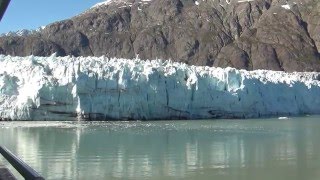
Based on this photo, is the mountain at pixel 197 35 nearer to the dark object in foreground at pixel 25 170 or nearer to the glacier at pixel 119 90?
the glacier at pixel 119 90

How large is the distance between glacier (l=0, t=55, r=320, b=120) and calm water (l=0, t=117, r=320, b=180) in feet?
31.4

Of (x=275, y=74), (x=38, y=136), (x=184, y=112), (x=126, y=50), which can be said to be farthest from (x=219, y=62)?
(x=38, y=136)

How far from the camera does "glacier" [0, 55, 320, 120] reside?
32344 mm

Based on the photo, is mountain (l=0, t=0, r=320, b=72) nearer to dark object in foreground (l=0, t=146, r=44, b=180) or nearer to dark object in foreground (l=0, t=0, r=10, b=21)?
dark object in foreground (l=0, t=146, r=44, b=180)

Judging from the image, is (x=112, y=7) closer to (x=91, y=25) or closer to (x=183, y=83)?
(x=91, y=25)

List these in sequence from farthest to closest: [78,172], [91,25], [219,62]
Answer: [91,25], [219,62], [78,172]

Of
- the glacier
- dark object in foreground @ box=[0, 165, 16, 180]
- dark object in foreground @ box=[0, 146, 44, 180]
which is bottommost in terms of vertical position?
dark object in foreground @ box=[0, 165, 16, 180]

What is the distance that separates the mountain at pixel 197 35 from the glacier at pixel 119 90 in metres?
78.2

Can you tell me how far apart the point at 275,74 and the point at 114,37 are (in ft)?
294

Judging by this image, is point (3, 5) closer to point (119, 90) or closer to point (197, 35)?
point (119, 90)

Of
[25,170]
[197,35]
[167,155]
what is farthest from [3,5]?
[197,35]

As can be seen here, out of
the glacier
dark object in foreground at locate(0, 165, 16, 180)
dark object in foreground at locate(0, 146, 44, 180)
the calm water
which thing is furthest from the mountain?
dark object in foreground at locate(0, 146, 44, 180)

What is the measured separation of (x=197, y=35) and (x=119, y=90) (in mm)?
97810

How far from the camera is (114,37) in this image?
5236 inches
